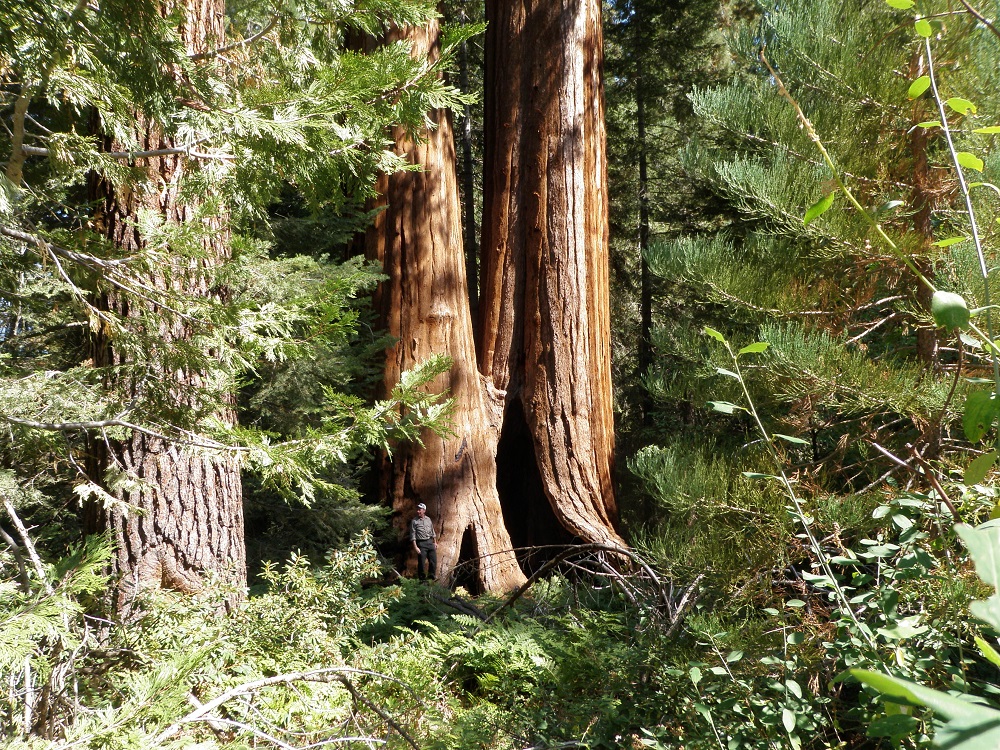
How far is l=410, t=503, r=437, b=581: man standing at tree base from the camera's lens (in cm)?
580

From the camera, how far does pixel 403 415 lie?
11.9 feet

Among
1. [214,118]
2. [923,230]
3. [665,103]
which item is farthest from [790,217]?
[665,103]

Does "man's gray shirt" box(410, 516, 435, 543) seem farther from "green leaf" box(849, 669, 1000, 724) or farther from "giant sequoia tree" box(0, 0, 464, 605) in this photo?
"green leaf" box(849, 669, 1000, 724)

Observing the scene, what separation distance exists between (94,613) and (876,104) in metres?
4.86

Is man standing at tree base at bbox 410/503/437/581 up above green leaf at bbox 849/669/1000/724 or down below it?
below

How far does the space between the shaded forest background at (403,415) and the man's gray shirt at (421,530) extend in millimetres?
386

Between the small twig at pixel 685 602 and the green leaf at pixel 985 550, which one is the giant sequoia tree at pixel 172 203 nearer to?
the small twig at pixel 685 602

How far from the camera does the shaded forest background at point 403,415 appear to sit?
206cm

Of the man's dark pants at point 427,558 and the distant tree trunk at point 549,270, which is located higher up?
the distant tree trunk at point 549,270

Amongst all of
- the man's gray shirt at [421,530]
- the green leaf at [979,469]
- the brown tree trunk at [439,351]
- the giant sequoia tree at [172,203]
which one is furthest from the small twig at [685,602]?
the man's gray shirt at [421,530]

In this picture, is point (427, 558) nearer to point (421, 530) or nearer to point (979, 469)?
point (421, 530)

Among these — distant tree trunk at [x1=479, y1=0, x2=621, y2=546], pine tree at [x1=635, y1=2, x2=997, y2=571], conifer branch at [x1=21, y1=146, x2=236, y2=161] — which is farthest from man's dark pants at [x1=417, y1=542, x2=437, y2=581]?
conifer branch at [x1=21, y1=146, x2=236, y2=161]

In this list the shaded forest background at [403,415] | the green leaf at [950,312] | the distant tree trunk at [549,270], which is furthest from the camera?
the distant tree trunk at [549,270]

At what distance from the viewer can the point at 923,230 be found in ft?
13.1
